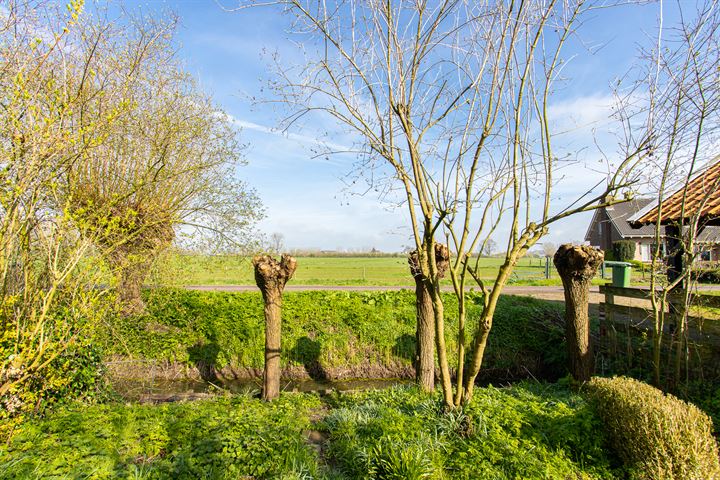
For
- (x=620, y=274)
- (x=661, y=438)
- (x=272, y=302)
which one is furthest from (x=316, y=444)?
(x=620, y=274)

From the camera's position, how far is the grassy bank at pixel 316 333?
9.09 meters

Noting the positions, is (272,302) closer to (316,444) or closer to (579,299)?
(316,444)

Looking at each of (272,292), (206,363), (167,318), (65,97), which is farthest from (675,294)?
(167,318)

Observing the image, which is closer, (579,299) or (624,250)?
(579,299)

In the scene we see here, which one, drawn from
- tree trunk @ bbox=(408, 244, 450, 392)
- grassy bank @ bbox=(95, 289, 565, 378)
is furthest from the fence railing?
tree trunk @ bbox=(408, 244, 450, 392)

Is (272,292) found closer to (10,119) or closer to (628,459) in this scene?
(10,119)

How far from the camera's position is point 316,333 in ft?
31.6

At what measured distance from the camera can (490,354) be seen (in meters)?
9.29

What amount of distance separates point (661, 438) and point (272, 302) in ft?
17.2

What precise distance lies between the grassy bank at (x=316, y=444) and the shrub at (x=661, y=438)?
0.28 meters

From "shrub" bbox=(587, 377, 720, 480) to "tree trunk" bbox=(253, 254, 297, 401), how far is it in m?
4.74

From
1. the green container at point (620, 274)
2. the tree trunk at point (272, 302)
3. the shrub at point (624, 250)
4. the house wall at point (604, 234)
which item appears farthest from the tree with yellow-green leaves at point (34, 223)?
the house wall at point (604, 234)

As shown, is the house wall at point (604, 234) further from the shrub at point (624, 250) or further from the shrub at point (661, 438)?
the shrub at point (661, 438)

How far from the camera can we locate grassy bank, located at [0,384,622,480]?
330cm
